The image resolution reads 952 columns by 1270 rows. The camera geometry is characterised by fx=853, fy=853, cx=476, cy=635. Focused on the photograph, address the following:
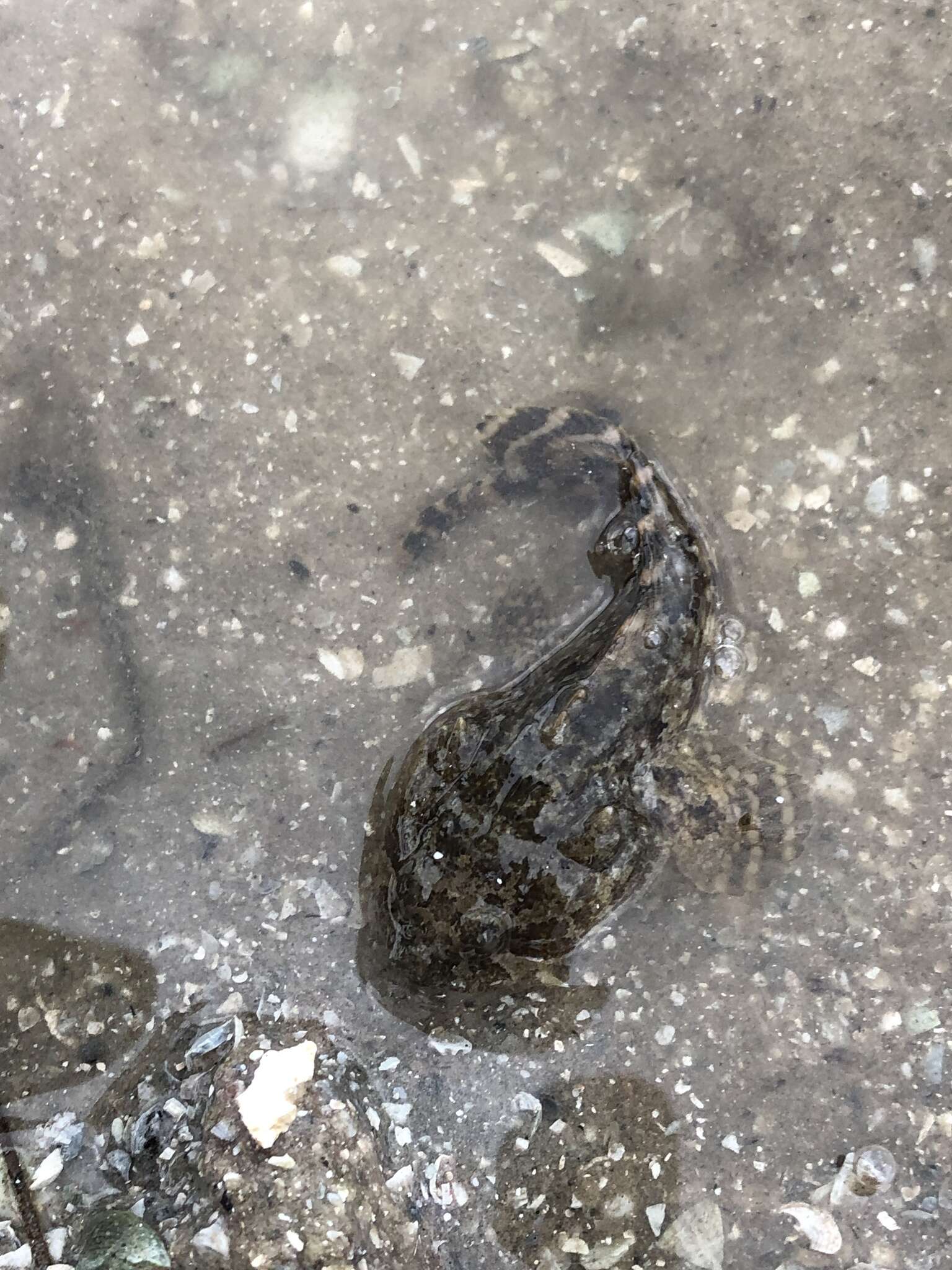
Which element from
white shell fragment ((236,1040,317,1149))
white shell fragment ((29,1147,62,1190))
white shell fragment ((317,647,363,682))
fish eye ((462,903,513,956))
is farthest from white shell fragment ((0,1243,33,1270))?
white shell fragment ((317,647,363,682))

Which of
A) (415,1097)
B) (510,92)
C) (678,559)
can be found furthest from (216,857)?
(510,92)

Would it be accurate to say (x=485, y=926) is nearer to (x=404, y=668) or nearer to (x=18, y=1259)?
(x=404, y=668)

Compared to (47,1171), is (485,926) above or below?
above

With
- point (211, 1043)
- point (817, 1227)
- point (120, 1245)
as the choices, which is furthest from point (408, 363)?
point (817, 1227)

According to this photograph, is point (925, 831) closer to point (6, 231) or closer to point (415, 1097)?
point (415, 1097)

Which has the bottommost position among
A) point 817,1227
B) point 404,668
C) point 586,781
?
point 817,1227
